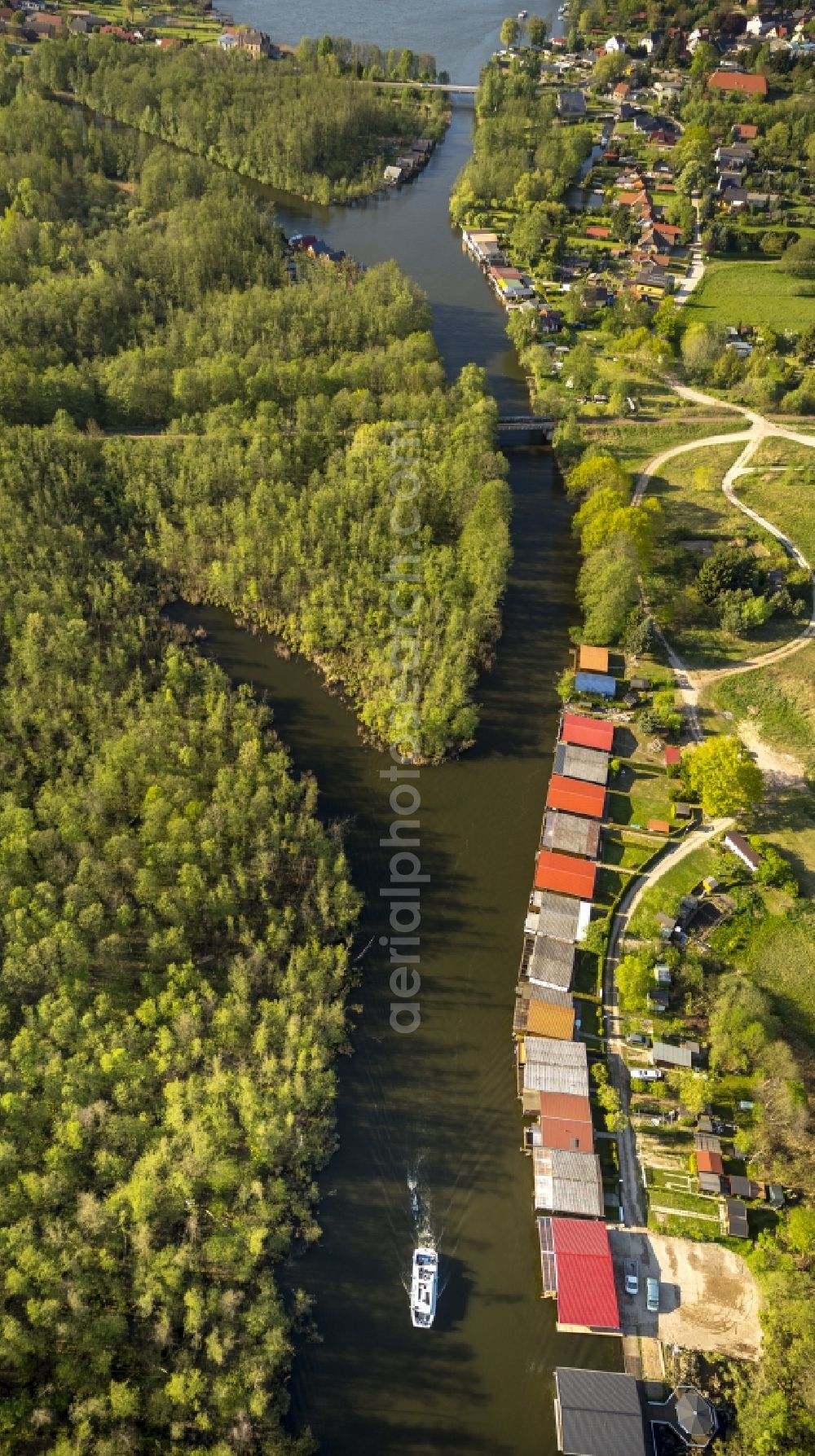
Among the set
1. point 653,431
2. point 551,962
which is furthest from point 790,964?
point 653,431

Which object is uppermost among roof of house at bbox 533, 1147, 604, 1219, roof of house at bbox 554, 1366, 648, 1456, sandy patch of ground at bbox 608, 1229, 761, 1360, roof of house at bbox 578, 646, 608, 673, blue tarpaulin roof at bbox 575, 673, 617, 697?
roof of house at bbox 578, 646, 608, 673

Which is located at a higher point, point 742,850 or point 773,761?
point 773,761

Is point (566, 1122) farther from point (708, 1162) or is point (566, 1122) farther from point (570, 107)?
point (570, 107)

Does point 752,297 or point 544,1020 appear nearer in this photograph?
point 544,1020

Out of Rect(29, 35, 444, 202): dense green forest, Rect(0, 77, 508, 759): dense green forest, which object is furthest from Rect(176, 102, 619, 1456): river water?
Rect(29, 35, 444, 202): dense green forest

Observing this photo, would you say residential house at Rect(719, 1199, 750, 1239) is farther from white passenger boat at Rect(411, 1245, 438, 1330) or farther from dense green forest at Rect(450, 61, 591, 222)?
dense green forest at Rect(450, 61, 591, 222)

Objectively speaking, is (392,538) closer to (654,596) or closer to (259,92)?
(654,596)
